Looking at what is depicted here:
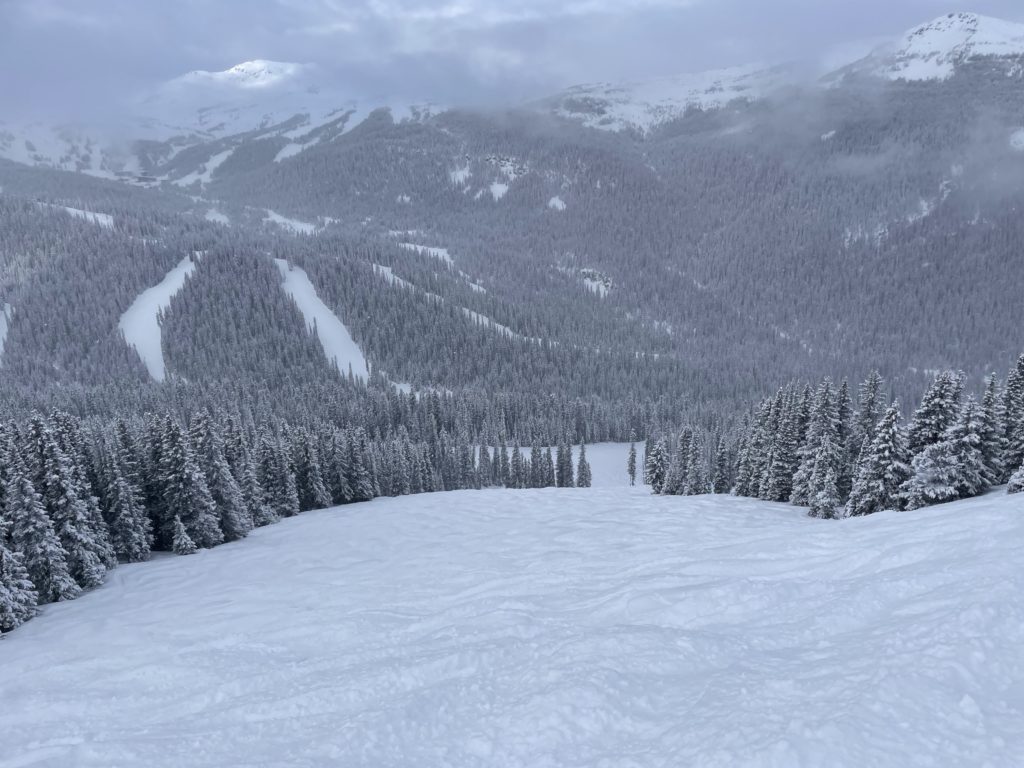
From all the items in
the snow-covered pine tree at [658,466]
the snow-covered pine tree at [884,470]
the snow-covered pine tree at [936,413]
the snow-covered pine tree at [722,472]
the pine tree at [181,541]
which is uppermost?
the snow-covered pine tree at [936,413]

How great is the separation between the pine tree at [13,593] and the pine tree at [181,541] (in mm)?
10477

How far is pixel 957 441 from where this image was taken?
30.0 m

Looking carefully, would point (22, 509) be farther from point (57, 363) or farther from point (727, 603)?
point (57, 363)

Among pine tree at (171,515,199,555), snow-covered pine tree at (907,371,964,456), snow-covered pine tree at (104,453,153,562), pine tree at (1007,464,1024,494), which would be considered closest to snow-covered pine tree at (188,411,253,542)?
pine tree at (171,515,199,555)

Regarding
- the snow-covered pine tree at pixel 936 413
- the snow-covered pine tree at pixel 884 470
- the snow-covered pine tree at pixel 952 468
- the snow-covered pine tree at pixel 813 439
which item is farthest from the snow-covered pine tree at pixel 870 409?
the snow-covered pine tree at pixel 952 468

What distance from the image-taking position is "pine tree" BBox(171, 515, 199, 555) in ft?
121

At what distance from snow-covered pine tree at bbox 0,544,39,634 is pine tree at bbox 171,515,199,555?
1048 cm

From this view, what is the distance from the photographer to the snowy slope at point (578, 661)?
10.9m

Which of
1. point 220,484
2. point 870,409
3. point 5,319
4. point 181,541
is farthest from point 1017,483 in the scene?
point 5,319

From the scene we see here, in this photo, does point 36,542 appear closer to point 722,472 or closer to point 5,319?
point 722,472

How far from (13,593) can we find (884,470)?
45.9 m

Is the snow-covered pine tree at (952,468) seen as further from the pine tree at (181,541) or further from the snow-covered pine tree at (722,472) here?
the pine tree at (181,541)

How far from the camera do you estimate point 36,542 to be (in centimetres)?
2792

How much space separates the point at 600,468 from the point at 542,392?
4553cm
